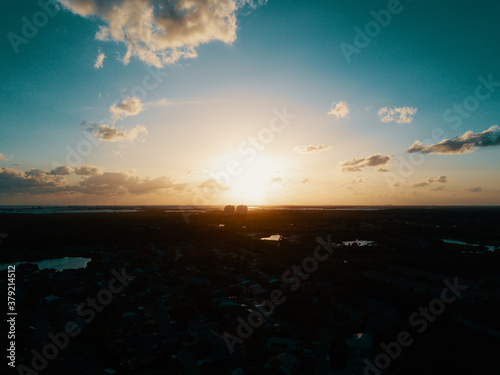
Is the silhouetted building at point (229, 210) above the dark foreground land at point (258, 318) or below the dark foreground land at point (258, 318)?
above

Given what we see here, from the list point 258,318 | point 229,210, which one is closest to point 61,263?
point 258,318

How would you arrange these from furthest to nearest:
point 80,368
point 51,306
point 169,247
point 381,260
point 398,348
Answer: point 169,247, point 381,260, point 51,306, point 398,348, point 80,368

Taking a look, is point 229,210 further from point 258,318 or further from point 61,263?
point 258,318

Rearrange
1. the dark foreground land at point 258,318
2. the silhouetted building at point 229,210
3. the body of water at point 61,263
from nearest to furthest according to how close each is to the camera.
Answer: the dark foreground land at point 258,318, the body of water at point 61,263, the silhouetted building at point 229,210

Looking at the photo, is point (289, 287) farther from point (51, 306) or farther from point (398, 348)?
point (51, 306)

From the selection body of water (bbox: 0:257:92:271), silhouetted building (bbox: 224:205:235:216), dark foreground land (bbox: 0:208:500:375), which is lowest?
body of water (bbox: 0:257:92:271)

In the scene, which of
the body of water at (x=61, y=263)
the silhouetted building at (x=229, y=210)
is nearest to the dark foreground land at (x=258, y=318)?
the body of water at (x=61, y=263)

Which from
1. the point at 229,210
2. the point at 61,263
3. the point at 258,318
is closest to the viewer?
the point at 258,318

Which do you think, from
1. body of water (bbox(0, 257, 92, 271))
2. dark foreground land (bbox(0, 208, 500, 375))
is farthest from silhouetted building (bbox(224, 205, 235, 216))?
dark foreground land (bbox(0, 208, 500, 375))

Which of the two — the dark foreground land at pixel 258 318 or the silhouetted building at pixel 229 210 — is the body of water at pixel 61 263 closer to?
the dark foreground land at pixel 258 318

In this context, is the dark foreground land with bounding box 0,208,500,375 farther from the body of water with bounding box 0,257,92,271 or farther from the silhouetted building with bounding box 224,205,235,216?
A: the silhouetted building with bounding box 224,205,235,216

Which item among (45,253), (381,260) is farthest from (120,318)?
(45,253)
